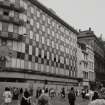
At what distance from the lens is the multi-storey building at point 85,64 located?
205ft

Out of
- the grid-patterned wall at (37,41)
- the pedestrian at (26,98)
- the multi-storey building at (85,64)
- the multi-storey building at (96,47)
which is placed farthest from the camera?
the multi-storey building at (96,47)

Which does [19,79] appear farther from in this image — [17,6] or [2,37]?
[17,6]

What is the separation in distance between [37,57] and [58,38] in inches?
416

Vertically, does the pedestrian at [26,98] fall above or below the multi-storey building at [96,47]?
below

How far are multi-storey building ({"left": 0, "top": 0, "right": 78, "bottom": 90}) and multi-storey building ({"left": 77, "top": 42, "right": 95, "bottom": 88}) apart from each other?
6.96 m

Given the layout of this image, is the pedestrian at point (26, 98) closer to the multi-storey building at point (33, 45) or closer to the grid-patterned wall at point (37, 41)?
the multi-storey building at point (33, 45)

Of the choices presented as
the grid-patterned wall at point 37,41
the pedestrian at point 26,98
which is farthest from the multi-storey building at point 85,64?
the pedestrian at point 26,98

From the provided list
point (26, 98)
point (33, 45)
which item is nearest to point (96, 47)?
point (33, 45)

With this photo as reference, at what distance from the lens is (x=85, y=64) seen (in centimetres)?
6519

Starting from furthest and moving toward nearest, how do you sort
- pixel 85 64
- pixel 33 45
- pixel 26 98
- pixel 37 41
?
pixel 85 64, pixel 37 41, pixel 33 45, pixel 26 98

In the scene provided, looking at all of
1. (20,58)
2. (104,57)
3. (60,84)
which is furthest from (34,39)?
(104,57)

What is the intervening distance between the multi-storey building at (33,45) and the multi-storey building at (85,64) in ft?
22.8

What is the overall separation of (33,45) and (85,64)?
90.8 ft

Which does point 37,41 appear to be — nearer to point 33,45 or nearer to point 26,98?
point 33,45
